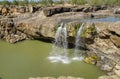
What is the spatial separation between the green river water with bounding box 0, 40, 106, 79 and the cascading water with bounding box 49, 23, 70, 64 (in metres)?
0.70

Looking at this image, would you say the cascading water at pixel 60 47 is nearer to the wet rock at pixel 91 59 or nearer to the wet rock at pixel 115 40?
the wet rock at pixel 91 59

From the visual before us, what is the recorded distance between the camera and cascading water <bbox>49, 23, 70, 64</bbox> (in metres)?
22.3

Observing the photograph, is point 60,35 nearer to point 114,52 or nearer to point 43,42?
point 43,42

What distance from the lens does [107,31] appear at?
19.7 m

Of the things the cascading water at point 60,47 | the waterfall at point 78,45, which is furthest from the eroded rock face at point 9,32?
the waterfall at point 78,45

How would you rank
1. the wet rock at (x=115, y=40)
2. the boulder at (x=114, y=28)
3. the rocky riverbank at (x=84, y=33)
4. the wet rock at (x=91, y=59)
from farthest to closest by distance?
the wet rock at (x=91, y=59) < the rocky riverbank at (x=84, y=33) < the wet rock at (x=115, y=40) < the boulder at (x=114, y=28)

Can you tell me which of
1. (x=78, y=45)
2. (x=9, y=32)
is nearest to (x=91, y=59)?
(x=78, y=45)

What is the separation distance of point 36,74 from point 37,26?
932 centimetres

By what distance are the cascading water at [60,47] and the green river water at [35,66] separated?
→ 2.31ft

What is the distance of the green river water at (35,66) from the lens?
1834 centimetres

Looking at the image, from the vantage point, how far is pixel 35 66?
66.0 ft

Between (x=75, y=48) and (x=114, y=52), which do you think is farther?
(x=75, y=48)

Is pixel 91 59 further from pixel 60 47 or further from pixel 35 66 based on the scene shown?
pixel 60 47

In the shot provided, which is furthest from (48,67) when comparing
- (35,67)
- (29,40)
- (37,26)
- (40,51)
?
(29,40)
